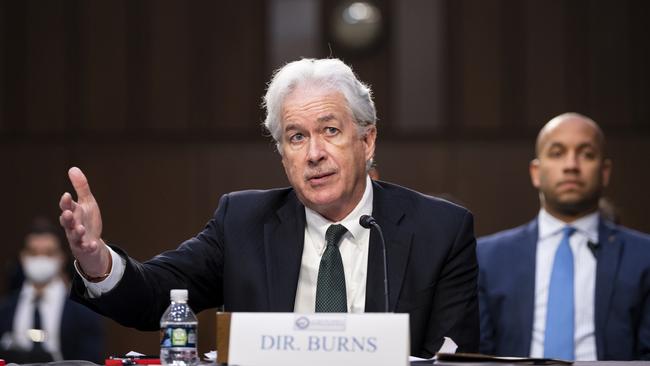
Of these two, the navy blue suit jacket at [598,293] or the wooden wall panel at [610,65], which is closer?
the navy blue suit jacket at [598,293]

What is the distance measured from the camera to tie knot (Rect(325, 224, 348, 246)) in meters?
3.01

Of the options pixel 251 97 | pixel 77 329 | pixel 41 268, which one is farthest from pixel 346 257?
pixel 251 97

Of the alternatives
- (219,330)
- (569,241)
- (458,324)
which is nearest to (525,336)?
(569,241)

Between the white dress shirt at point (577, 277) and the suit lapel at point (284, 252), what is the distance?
1.89m

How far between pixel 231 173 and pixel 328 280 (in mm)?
4948

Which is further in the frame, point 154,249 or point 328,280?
point 154,249

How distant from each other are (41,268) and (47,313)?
339mm

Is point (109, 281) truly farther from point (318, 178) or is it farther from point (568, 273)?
point (568, 273)

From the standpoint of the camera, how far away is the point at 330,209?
3.09 m

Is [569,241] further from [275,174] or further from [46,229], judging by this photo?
[46,229]

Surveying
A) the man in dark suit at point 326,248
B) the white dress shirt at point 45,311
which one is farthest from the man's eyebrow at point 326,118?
the white dress shirt at point 45,311

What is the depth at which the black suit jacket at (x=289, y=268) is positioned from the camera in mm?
2916

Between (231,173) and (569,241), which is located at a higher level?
(231,173)

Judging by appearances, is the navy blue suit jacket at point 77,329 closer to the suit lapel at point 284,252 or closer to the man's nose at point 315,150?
the suit lapel at point 284,252
